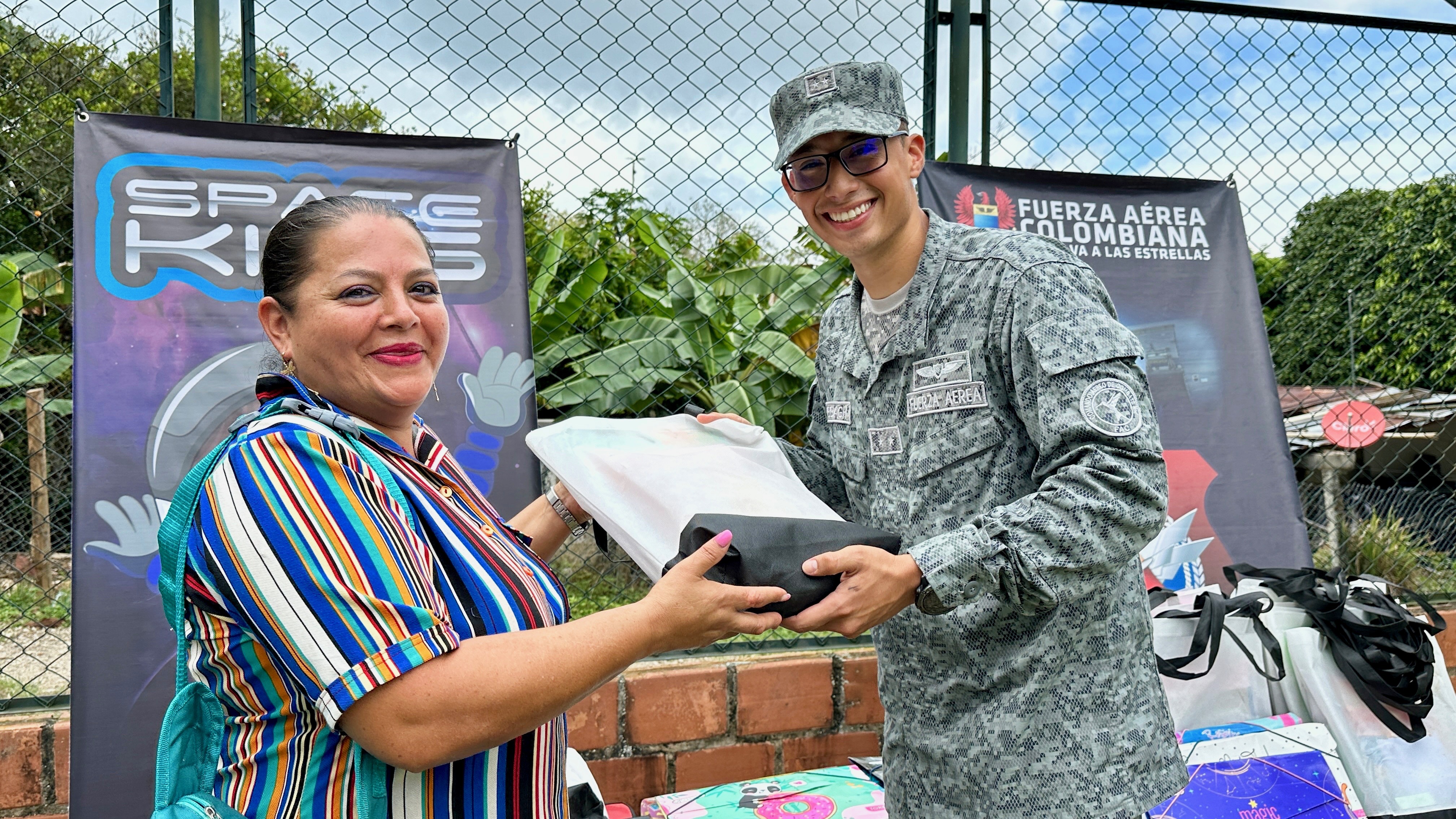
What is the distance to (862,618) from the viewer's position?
1452 mm

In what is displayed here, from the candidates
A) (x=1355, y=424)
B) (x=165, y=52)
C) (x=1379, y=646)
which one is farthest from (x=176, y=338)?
(x=1355, y=424)

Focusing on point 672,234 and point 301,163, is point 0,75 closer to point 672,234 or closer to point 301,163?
point 672,234

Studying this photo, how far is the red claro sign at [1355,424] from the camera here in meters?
3.93

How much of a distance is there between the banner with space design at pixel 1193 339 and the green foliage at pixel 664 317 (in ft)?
3.60

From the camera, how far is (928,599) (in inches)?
58.9

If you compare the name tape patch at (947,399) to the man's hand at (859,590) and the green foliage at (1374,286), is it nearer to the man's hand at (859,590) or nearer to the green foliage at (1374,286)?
the man's hand at (859,590)

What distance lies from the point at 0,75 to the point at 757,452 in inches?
311

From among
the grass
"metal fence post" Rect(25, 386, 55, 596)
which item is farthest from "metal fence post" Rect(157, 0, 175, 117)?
the grass

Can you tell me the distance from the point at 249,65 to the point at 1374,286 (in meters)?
11.8

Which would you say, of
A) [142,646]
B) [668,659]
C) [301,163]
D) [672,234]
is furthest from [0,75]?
[668,659]

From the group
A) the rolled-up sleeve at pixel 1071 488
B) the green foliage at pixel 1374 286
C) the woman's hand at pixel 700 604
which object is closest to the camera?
the woman's hand at pixel 700 604

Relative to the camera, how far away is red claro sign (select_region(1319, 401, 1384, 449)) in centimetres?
393

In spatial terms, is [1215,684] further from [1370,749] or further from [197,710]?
[197,710]

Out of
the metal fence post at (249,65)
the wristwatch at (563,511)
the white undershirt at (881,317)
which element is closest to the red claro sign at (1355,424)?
the white undershirt at (881,317)
